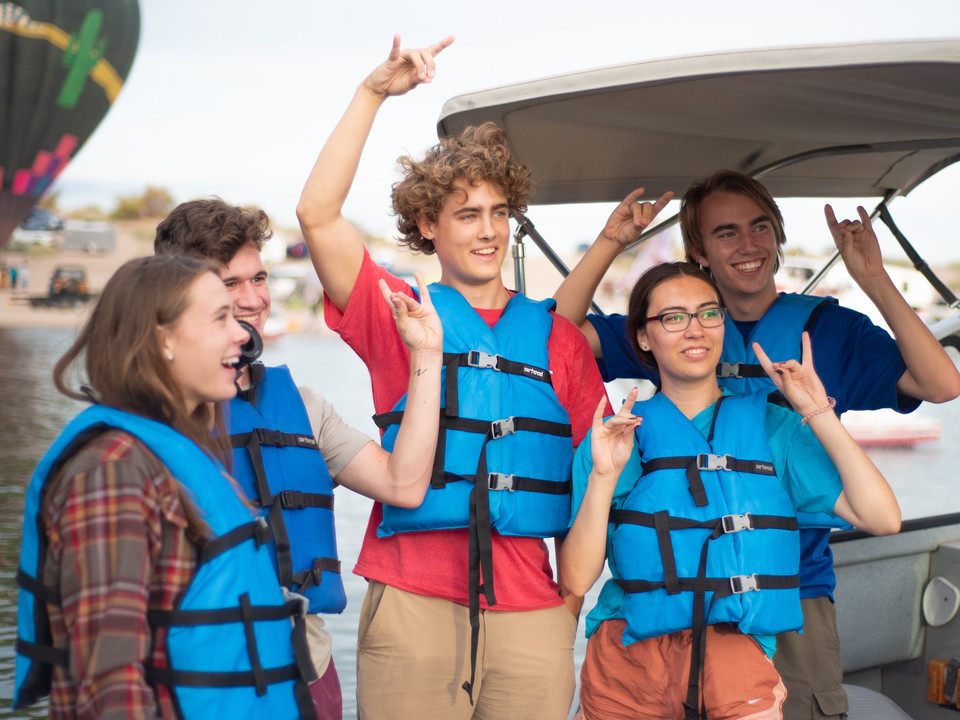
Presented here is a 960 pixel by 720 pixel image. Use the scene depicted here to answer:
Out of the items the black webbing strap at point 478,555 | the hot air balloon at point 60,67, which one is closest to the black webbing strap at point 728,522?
the black webbing strap at point 478,555

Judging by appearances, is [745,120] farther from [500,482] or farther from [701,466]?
[500,482]

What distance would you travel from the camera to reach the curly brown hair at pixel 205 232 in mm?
1964

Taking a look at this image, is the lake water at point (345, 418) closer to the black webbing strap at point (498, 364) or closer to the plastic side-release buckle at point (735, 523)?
the black webbing strap at point (498, 364)

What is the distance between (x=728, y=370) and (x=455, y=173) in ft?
3.12

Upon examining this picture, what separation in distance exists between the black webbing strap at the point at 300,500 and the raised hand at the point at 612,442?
0.60 meters

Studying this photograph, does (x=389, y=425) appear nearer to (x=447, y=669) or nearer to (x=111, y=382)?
(x=447, y=669)

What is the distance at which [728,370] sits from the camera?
2.54m

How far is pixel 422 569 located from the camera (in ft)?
7.06

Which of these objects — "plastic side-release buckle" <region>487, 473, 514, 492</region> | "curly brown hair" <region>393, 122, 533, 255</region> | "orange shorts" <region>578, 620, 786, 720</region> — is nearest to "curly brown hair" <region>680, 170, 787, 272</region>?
"curly brown hair" <region>393, 122, 533, 255</region>

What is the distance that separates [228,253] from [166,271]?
1.49 ft

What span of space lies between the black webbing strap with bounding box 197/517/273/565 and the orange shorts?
918 millimetres

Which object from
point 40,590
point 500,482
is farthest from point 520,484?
point 40,590

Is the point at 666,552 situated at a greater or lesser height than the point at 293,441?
lesser

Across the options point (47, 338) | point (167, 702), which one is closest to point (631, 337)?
point (167, 702)
